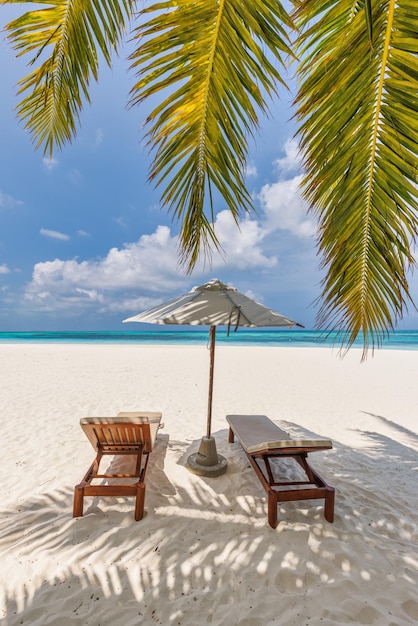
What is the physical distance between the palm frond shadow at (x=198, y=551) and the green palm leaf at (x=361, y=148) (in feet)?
6.11

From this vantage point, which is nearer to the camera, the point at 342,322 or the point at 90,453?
the point at 342,322

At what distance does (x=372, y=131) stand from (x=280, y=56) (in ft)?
2.26

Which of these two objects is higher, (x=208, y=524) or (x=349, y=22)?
(x=349, y=22)

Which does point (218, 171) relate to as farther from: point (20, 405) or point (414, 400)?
point (414, 400)

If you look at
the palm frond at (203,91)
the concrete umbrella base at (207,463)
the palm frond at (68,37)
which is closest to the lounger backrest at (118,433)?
the concrete umbrella base at (207,463)

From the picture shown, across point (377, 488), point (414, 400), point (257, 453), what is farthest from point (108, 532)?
point (414, 400)

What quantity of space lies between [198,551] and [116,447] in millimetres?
1422

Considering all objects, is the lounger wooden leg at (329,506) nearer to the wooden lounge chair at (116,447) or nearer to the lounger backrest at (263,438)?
the lounger backrest at (263,438)

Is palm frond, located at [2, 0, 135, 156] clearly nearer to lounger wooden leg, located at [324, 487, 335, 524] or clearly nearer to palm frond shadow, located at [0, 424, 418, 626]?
palm frond shadow, located at [0, 424, 418, 626]

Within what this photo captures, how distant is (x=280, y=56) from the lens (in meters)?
1.60

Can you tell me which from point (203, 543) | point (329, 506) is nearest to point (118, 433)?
point (203, 543)

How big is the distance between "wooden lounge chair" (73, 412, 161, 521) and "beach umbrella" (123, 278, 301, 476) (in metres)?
0.77

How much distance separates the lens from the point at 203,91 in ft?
6.10

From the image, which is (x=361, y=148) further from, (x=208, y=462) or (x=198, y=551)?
(x=208, y=462)
